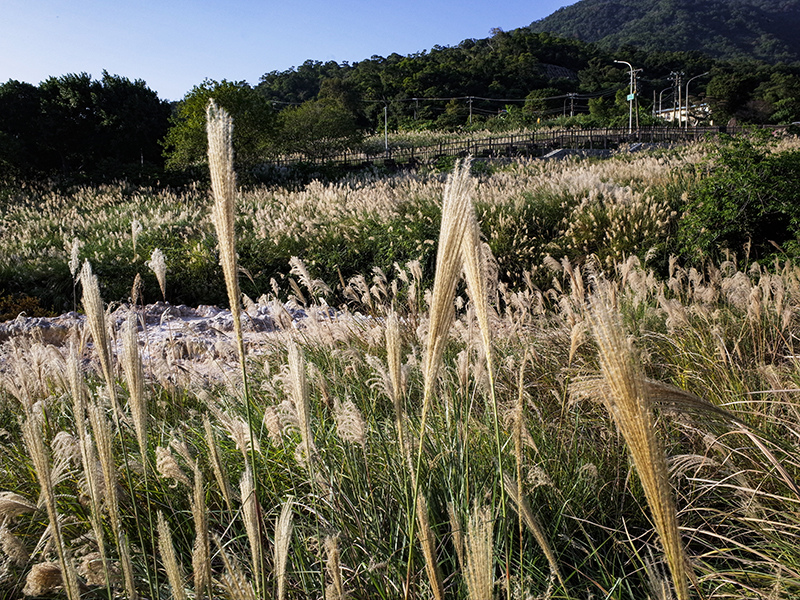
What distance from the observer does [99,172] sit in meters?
23.0

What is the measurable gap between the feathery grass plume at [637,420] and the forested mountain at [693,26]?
161732 millimetres

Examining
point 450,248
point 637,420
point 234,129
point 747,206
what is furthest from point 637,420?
point 234,129

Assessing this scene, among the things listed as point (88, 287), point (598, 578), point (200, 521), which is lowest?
point (598, 578)

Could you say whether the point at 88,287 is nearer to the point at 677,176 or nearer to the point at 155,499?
the point at 155,499

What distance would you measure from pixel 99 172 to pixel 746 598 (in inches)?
1036

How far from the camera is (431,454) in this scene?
2164 millimetres

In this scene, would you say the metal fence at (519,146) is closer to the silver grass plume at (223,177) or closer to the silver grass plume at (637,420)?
the silver grass plume at (223,177)

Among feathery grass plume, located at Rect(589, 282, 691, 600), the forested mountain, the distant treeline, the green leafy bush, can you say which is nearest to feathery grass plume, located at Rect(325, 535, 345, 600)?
feathery grass plume, located at Rect(589, 282, 691, 600)

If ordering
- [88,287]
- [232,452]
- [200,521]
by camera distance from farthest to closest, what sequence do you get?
[232,452]
[88,287]
[200,521]

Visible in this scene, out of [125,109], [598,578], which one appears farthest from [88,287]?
[125,109]

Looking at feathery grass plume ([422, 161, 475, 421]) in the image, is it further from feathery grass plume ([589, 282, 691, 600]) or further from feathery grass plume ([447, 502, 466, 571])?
feathery grass plume ([447, 502, 466, 571])

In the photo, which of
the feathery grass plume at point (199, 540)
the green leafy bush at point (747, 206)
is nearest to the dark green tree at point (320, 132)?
the green leafy bush at point (747, 206)

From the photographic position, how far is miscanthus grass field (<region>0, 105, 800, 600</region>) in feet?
3.19

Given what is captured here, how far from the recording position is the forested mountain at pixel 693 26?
142625 millimetres
